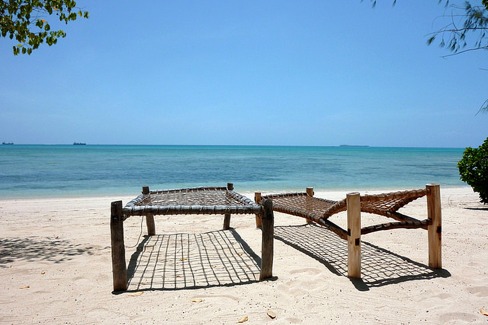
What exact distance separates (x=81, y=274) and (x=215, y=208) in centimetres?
153

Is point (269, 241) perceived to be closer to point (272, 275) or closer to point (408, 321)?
point (272, 275)

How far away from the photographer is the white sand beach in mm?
2629

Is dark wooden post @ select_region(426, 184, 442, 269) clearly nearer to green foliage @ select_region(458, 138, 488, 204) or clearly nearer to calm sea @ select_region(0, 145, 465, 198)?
Result: green foliage @ select_region(458, 138, 488, 204)

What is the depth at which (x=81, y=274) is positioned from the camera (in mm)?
3549

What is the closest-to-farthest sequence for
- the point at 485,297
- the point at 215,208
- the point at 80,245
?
the point at 485,297
the point at 215,208
the point at 80,245

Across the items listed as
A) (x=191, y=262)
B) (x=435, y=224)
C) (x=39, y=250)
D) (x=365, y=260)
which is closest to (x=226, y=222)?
(x=191, y=262)

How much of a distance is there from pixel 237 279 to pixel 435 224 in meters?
2.12

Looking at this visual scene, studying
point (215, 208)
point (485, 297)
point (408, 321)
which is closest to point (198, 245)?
point (215, 208)

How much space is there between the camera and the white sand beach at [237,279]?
2629 millimetres

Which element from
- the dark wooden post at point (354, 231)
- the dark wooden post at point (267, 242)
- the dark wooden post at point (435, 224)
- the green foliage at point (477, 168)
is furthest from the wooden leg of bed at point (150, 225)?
the green foliage at point (477, 168)

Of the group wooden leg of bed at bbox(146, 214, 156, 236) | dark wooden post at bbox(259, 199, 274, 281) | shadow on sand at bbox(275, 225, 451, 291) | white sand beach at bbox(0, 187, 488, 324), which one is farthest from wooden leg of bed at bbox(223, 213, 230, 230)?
dark wooden post at bbox(259, 199, 274, 281)

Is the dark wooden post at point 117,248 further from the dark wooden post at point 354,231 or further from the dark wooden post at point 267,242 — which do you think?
the dark wooden post at point 354,231

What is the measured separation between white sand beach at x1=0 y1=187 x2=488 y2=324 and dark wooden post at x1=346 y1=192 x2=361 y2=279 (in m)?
0.13

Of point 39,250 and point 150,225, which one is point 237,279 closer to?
point 150,225
